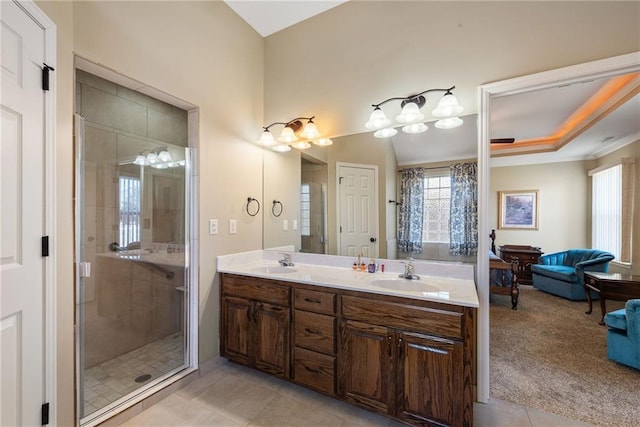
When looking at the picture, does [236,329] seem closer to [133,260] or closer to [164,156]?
[133,260]

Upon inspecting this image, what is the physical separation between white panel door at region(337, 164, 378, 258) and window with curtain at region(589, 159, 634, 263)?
15.0ft

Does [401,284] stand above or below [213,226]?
below

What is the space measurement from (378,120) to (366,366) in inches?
70.3

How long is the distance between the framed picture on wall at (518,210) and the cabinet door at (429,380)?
5.33 m

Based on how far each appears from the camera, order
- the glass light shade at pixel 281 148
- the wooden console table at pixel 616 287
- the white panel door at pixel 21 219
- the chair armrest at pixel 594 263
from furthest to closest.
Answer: the chair armrest at pixel 594 263, the wooden console table at pixel 616 287, the glass light shade at pixel 281 148, the white panel door at pixel 21 219

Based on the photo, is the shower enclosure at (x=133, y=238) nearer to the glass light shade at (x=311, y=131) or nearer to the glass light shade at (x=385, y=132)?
the glass light shade at (x=311, y=131)

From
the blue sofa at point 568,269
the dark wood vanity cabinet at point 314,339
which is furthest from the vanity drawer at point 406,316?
the blue sofa at point 568,269

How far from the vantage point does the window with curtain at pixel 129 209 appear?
2248mm

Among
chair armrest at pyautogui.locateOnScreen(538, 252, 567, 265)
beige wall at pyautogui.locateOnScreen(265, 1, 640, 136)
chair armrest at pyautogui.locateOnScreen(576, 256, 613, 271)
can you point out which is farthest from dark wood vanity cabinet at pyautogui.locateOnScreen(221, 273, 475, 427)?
chair armrest at pyautogui.locateOnScreen(538, 252, 567, 265)

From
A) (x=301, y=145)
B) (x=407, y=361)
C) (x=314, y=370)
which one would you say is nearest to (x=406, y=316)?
(x=407, y=361)

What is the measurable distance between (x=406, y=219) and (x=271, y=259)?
1.37 metres

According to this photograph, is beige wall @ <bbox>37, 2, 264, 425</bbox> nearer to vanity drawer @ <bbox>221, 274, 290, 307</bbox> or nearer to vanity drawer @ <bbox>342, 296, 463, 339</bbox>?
vanity drawer @ <bbox>221, 274, 290, 307</bbox>

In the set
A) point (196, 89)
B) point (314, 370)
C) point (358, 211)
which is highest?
point (196, 89)

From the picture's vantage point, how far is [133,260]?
2.40 m
